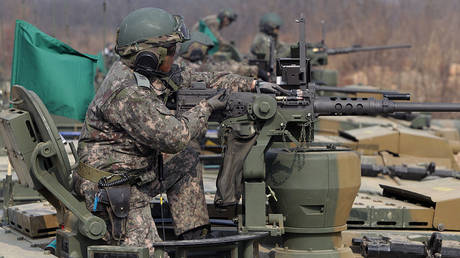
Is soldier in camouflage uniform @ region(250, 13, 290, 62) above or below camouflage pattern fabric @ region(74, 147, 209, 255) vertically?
above

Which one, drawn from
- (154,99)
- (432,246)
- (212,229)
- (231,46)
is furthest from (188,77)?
(231,46)

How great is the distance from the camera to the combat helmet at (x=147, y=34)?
5.70 metres

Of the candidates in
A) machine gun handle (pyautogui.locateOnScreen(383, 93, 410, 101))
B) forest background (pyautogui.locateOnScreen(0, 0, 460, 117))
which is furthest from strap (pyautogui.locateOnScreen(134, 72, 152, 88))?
forest background (pyautogui.locateOnScreen(0, 0, 460, 117))

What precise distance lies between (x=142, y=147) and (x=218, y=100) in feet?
1.92

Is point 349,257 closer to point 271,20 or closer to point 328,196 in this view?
point 328,196

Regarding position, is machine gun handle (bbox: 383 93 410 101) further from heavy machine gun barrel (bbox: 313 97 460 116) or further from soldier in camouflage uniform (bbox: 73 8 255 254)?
soldier in camouflage uniform (bbox: 73 8 255 254)

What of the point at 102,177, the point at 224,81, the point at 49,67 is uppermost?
the point at 49,67

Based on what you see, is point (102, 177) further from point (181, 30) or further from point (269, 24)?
point (269, 24)

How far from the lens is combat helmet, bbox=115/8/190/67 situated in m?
5.70

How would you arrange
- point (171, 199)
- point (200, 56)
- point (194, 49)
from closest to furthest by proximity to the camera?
1. point (171, 199)
2. point (194, 49)
3. point (200, 56)

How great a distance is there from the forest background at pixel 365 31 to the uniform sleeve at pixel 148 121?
56.8 feet

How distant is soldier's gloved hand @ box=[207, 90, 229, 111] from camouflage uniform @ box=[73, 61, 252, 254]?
0.05m

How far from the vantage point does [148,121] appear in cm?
545

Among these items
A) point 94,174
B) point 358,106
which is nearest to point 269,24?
point 358,106
